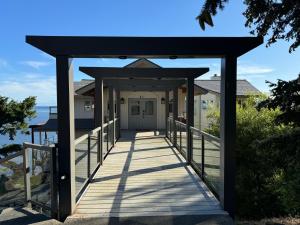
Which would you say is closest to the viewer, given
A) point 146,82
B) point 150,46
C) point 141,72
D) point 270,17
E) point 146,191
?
point 270,17

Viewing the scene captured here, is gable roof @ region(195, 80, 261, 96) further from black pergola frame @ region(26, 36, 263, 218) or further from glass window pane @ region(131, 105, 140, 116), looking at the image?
black pergola frame @ region(26, 36, 263, 218)

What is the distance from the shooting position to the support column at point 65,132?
494cm

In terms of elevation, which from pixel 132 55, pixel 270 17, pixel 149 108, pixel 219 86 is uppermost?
Answer: pixel 219 86

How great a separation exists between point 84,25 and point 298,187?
6.69 metres

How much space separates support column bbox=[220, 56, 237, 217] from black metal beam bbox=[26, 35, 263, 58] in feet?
0.69

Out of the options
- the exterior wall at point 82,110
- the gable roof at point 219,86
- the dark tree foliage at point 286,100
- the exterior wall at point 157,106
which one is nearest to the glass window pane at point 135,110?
the exterior wall at point 157,106

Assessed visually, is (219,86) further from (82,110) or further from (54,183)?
(54,183)

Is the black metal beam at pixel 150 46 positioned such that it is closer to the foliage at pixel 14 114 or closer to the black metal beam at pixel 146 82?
the black metal beam at pixel 146 82

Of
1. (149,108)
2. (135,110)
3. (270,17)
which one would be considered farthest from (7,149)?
(270,17)

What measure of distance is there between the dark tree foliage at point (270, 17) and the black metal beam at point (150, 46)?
0.34m

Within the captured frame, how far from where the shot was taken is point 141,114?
75.0 feet

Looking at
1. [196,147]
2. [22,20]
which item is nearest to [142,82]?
[22,20]

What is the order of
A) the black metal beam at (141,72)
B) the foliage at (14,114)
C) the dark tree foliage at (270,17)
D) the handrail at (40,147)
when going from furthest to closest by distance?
the foliage at (14,114) < the black metal beam at (141,72) < the handrail at (40,147) < the dark tree foliage at (270,17)

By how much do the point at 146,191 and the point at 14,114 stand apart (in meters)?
10.3
